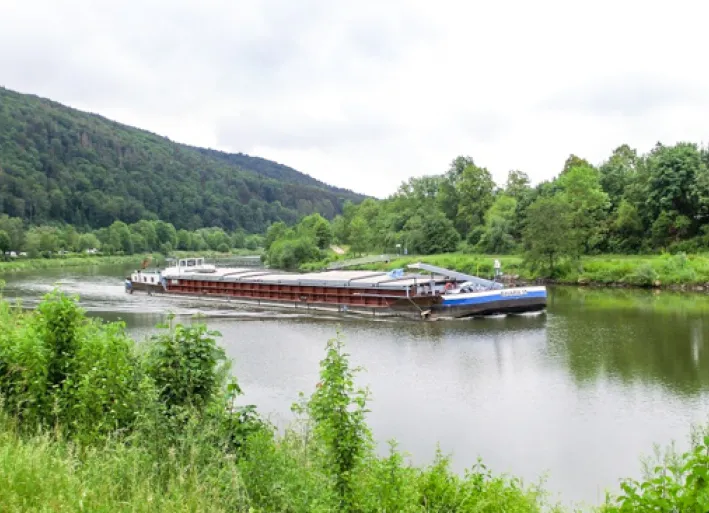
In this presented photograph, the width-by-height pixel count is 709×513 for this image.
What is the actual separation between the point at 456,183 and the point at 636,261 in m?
38.9

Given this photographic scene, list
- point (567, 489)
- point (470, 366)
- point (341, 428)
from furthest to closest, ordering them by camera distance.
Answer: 1. point (470, 366)
2. point (567, 489)
3. point (341, 428)

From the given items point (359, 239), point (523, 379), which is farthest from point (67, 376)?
point (359, 239)

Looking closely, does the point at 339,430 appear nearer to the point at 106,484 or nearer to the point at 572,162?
the point at 106,484

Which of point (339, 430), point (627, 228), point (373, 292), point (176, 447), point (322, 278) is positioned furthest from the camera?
point (627, 228)

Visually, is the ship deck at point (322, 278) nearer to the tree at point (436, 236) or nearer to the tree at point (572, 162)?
the tree at point (436, 236)

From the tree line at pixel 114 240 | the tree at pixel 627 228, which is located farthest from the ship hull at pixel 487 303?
the tree line at pixel 114 240

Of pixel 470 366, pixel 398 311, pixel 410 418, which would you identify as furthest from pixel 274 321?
pixel 410 418

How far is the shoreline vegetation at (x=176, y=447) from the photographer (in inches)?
202

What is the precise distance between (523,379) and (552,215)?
103 ft

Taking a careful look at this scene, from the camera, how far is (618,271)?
44031 mm

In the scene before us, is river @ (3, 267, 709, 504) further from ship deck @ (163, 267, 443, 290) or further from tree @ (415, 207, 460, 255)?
tree @ (415, 207, 460, 255)

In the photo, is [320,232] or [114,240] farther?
[114,240]

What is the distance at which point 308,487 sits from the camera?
20.0 feet

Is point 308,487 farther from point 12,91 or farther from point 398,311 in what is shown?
point 12,91
